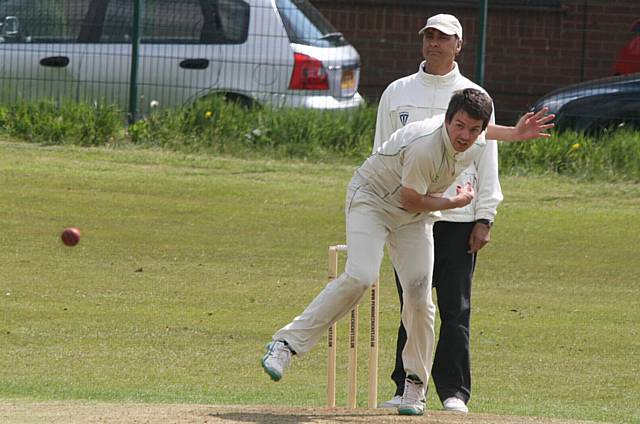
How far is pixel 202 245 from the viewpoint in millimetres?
13328

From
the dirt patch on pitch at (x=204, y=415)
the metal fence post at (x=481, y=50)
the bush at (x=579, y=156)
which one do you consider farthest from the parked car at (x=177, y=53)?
the dirt patch on pitch at (x=204, y=415)

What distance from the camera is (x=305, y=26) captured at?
16.5 metres

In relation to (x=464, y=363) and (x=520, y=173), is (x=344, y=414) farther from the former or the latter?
(x=520, y=173)

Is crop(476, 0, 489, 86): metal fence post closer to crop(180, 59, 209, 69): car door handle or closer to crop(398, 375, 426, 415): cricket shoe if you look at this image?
crop(180, 59, 209, 69): car door handle

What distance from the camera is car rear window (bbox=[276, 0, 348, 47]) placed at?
16.4 meters

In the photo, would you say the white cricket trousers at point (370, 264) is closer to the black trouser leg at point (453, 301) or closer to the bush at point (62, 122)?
the black trouser leg at point (453, 301)

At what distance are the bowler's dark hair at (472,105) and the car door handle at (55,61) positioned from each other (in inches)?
413

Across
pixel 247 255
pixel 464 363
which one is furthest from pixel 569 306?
pixel 464 363

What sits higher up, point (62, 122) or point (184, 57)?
point (184, 57)

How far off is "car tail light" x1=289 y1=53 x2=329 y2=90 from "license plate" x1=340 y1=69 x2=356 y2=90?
230mm

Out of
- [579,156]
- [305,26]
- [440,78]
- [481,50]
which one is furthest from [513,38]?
[440,78]

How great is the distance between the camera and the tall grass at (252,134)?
16641 mm

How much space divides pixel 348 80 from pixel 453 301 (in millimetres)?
9304

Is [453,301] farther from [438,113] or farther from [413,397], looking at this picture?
[438,113]
